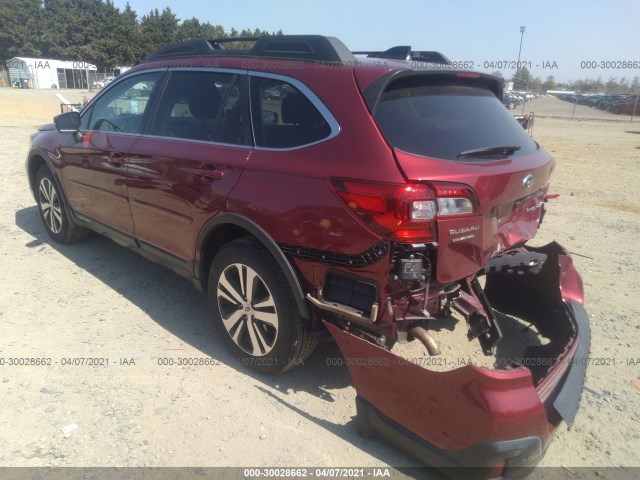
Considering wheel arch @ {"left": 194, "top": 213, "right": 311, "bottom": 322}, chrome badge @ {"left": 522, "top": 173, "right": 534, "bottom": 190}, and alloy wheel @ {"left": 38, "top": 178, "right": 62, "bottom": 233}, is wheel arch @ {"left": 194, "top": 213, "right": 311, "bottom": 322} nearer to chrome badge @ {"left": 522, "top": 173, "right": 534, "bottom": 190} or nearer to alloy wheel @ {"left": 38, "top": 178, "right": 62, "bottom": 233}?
chrome badge @ {"left": 522, "top": 173, "right": 534, "bottom": 190}

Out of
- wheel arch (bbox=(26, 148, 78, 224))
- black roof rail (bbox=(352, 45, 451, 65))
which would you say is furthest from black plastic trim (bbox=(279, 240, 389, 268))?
wheel arch (bbox=(26, 148, 78, 224))

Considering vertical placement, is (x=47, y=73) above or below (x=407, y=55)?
above

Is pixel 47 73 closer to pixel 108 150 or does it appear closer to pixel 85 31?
pixel 85 31

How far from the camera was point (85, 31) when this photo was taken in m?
76.1

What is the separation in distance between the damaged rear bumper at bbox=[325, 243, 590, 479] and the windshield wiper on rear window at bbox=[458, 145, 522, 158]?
1074mm

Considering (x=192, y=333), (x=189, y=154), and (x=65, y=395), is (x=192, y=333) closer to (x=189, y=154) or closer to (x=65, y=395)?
(x=65, y=395)

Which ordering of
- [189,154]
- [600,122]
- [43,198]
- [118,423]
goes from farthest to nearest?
[600,122] < [43,198] < [189,154] < [118,423]

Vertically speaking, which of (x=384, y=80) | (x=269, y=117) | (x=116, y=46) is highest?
(x=116, y=46)

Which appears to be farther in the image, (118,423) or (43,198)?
(43,198)

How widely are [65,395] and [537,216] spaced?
10.6ft

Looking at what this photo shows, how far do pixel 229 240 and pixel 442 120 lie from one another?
1.56 meters

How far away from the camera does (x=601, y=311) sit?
160 inches

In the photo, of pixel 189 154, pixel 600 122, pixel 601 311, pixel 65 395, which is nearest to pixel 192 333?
pixel 65 395

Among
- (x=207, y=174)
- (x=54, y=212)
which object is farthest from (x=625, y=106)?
(x=207, y=174)
